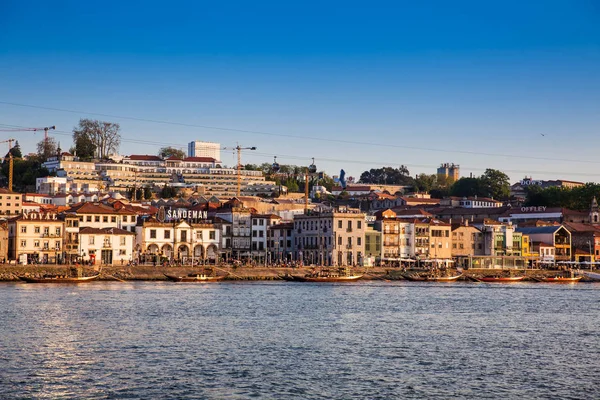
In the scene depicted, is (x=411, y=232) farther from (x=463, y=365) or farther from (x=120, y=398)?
(x=120, y=398)

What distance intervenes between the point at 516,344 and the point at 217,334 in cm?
1520

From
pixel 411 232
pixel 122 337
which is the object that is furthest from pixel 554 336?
pixel 411 232

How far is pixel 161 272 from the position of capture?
105m

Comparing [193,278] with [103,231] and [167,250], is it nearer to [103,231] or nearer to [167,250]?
[103,231]

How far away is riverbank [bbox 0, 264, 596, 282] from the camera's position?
9756 cm

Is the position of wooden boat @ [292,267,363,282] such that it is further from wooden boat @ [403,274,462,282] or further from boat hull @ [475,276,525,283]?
boat hull @ [475,276,525,283]

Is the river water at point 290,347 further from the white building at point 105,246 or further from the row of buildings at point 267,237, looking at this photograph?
the row of buildings at point 267,237

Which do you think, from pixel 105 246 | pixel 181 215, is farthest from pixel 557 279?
pixel 105 246

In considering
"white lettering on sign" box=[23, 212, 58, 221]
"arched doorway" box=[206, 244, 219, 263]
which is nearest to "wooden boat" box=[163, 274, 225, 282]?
"arched doorway" box=[206, 244, 219, 263]

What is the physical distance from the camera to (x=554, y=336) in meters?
54.3

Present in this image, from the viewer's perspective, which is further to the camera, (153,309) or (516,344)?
(153,309)

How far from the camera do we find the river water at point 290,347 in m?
37.0

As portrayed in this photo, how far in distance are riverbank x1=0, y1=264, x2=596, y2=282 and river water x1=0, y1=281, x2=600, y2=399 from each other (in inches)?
671

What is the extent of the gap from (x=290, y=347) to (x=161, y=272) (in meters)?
58.9
